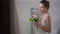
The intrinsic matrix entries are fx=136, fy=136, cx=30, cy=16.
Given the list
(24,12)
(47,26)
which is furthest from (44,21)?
(24,12)

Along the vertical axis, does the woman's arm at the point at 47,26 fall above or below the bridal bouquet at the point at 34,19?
below

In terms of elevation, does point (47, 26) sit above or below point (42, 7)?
below

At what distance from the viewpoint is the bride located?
0.92 meters

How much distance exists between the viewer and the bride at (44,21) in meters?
0.92

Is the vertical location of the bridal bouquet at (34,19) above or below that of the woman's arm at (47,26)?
above

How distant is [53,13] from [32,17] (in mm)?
157

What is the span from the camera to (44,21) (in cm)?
92

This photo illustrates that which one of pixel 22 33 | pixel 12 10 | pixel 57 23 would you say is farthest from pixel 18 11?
pixel 57 23

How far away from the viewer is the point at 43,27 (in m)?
0.92

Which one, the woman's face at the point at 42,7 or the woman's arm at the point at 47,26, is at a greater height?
the woman's face at the point at 42,7

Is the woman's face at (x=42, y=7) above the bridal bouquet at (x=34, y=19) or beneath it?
above

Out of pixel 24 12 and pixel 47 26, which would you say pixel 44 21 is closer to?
pixel 47 26

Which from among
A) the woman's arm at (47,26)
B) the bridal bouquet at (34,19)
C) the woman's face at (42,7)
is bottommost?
the woman's arm at (47,26)
